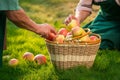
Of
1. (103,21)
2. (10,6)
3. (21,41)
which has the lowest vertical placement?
(21,41)

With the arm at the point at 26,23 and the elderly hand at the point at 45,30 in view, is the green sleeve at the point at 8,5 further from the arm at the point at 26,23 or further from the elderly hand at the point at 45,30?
the elderly hand at the point at 45,30

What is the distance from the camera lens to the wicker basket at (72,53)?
4199 millimetres

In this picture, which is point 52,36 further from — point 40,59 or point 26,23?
point 40,59

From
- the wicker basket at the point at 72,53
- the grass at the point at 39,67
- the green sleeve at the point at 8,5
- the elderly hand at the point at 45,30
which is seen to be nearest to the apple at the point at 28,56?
the grass at the point at 39,67

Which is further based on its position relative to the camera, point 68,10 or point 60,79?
point 68,10

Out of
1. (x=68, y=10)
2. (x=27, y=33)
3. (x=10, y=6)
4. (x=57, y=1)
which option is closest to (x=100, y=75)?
(x=10, y=6)

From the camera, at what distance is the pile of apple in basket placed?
13.8 ft

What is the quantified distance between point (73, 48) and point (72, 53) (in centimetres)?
6

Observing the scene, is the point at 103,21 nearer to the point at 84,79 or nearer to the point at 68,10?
the point at 84,79

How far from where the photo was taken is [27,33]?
652cm

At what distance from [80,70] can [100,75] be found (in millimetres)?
201

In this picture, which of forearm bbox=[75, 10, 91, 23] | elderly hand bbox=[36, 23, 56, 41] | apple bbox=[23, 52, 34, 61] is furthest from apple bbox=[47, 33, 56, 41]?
forearm bbox=[75, 10, 91, 23]

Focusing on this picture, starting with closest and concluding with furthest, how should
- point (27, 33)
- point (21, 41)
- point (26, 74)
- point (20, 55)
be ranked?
point (26, 74) < point (20, 55) < point (21, 41) < point (27, 33)

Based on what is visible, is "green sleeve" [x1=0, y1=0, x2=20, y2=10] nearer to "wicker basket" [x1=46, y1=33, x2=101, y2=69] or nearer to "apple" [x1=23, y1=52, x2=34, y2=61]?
"wicker basket" [x1=46, y1=33, x2=101, y2=69]
